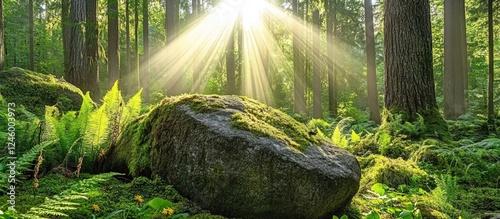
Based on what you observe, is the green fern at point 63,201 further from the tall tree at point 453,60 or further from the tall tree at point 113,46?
the tall tree at point 453,60

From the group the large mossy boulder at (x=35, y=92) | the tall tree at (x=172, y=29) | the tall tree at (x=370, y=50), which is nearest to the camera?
the large mossy boulder at (x=35, y=92)

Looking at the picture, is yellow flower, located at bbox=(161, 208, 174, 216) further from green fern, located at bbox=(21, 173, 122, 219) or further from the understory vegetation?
green fern, located at bbox=(21, 173, 122, 219)

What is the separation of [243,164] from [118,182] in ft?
3.45

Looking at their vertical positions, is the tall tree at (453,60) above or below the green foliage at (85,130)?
above

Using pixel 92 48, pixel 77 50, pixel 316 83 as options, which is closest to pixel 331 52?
pixel 316 83

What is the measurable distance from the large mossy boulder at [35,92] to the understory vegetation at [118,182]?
3.69ft

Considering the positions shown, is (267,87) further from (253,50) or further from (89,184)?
(89,184)

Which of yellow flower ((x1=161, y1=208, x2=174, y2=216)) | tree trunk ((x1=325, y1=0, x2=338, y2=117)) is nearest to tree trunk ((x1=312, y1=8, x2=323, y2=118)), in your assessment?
tree trunk ((x1=325, y1=0, x2=338, y2=117))

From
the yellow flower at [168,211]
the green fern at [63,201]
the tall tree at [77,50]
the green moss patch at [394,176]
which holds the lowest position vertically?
the green moss patch at [394,176]

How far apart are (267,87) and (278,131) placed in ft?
68.8

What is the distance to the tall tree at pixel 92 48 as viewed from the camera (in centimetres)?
903

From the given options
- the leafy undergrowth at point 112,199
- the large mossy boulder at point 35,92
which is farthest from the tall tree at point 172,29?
the leafy undergrowth at point 112,199

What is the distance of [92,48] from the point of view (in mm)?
9344

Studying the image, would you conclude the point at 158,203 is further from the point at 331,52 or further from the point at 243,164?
the point at 331,52
